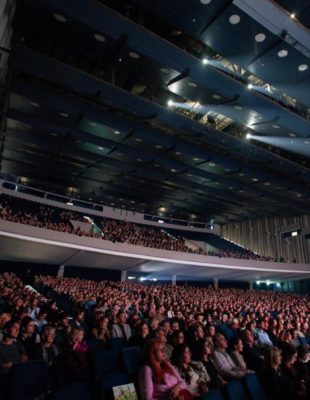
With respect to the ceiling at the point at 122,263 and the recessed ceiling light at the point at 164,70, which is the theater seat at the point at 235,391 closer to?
the recessed ceiling light at the point at 164,70

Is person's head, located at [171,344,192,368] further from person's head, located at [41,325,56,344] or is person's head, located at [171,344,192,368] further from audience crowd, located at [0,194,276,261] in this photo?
audience crowd, located at [0,194,276,261]

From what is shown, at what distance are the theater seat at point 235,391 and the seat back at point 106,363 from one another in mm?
1212

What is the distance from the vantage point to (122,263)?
699 inches

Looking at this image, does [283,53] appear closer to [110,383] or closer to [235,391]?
[235,391]

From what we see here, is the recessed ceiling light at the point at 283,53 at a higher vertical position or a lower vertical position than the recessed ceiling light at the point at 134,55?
lower

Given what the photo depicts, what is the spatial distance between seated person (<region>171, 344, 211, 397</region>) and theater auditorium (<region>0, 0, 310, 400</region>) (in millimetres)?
21

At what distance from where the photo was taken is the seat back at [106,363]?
11.4ft

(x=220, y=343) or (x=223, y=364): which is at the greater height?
(x=220, y=343)

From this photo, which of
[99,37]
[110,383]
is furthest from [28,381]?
[99,37]

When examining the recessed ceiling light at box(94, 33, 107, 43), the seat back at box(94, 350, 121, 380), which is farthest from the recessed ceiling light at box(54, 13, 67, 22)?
the seat back at box(94, 350, 121, 380)

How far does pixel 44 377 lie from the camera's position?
2934mm

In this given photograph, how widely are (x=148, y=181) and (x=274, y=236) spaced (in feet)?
37.3

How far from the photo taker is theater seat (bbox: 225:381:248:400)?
304 cm

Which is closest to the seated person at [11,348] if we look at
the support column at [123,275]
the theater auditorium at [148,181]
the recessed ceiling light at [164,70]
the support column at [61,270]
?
the theater auditorium at [148,181]
